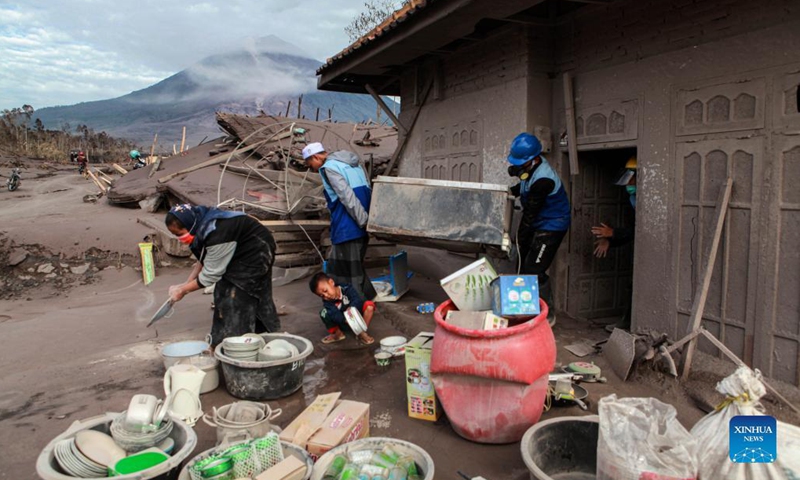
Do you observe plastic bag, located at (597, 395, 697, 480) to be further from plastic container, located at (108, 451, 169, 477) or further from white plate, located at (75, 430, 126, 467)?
white plate, located at (75, 430, 126, 467)

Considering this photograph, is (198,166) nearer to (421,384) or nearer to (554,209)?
(554,209)

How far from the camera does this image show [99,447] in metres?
2.67

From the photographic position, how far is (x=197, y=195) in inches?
450

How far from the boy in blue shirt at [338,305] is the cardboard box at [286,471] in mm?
2550

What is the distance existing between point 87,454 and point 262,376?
1575 millimetres

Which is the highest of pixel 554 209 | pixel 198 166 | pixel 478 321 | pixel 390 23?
pixel 390 23

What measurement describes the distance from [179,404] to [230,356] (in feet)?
1.65

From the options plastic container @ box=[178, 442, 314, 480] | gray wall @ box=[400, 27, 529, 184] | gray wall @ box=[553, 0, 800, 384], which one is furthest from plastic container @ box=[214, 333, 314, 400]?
gray wall @ box=[400, 27, 529, 184]

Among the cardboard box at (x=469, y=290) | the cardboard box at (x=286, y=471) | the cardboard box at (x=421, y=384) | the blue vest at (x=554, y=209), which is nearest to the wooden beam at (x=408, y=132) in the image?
the blue vest at (x=554, y=209)

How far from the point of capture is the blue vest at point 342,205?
221 inches

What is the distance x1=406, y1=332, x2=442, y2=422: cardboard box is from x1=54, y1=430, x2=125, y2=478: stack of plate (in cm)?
186

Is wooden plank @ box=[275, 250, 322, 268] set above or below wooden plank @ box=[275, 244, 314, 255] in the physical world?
below

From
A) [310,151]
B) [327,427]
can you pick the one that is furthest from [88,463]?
[310,151]

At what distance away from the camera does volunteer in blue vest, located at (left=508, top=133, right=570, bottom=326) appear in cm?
510
